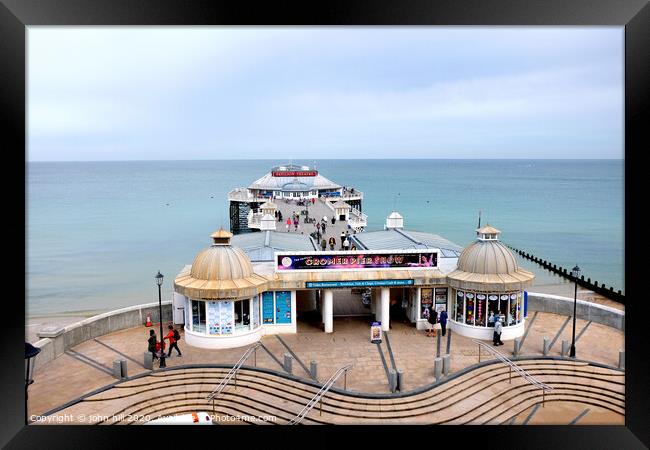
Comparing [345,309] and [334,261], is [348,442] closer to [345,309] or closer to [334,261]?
[334,261]

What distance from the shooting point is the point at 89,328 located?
55.3 feet

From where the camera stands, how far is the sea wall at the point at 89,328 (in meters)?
15.0

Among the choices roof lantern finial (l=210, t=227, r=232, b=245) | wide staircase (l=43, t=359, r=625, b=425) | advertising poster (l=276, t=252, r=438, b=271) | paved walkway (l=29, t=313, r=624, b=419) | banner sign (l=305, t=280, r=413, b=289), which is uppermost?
roof lantern finial (l=210, t=227, r=232, b=245)

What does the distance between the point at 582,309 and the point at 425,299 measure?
19.6 feet

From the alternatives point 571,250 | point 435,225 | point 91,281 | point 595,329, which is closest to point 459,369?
→ point 595,329

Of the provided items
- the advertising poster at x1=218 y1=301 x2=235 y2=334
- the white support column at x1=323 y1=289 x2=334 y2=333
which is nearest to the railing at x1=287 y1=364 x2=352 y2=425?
the white support column at x1=323 y1=289 x2=334 y2=333

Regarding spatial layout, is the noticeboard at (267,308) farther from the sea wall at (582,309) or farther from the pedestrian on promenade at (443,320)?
the sea wall at (582,309)

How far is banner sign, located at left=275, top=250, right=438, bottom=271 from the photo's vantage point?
56.9 ft

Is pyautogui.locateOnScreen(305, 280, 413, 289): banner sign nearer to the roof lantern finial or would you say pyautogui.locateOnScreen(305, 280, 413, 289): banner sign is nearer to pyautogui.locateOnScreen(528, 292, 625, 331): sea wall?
the roof lantern finial

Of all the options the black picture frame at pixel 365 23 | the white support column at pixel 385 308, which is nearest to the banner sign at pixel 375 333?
the white support column at pixel 385 308

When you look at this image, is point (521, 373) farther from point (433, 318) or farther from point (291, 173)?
point (291, 173)

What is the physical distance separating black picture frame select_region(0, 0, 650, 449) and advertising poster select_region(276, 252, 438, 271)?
8457 mm

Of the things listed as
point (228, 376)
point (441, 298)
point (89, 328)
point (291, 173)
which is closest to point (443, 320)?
point (441, 298)
